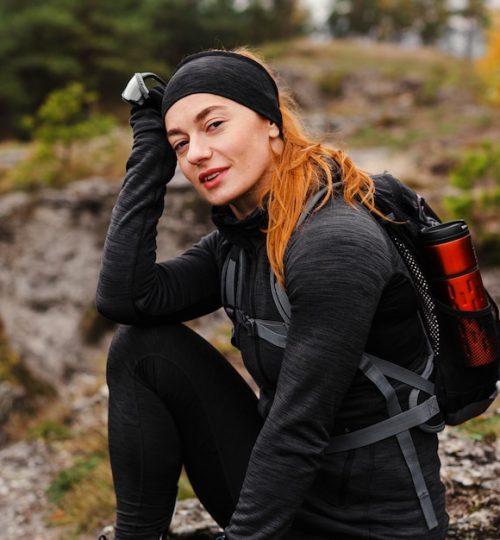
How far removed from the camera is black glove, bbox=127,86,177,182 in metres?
2.03

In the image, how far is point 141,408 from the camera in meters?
1.96

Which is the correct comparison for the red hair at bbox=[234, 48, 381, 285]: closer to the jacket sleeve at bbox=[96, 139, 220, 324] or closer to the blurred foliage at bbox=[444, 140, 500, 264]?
the jacket sleeve at bbox=[96, 139, 220, 324]

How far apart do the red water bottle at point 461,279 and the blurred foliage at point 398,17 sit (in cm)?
4590

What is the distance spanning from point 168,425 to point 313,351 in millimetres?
689

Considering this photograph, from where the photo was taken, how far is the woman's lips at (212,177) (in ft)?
5.79

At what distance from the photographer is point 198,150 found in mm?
1753

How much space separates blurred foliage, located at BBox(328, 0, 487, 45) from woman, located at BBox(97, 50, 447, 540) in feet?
150

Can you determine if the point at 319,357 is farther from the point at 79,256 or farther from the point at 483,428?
the point at 79,256

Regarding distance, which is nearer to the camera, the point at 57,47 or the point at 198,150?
the point at 198,150

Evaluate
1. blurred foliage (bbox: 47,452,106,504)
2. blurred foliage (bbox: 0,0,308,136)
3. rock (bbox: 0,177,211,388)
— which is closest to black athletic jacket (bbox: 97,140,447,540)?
blurred foliage (bbox: 47,452,106,504)

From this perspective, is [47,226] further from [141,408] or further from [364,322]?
[364,322]

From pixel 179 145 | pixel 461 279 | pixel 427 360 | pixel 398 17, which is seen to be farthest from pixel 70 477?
pixel 398 17

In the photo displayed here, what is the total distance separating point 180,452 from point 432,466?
754 mm

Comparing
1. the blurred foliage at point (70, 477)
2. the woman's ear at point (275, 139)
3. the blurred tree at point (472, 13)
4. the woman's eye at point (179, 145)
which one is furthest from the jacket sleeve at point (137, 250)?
the blurred tree at point (472, 13)
